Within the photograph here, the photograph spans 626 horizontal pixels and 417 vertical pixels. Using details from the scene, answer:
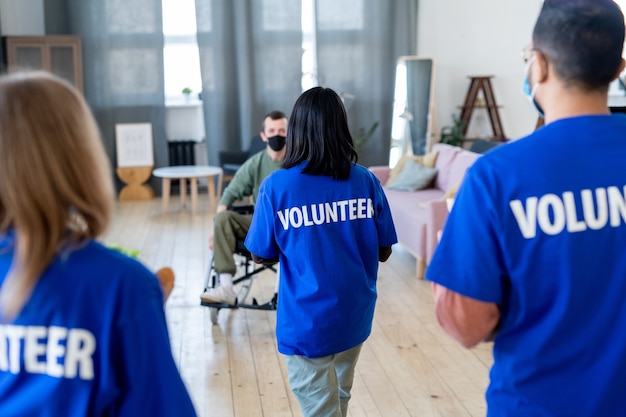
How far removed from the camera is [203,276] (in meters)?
5.36

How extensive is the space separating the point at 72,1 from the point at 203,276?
4379mm

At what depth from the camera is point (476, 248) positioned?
1204 millimetres

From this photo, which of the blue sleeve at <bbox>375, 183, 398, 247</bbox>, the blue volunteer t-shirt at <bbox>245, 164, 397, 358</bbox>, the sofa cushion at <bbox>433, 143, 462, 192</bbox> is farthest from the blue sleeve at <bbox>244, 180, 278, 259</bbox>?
the sofa cushion at <bbox>433, 143, 462, 192</bbox>

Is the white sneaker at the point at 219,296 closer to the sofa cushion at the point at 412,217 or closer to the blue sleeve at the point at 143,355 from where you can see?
the sofa cushion at the point at 412,217

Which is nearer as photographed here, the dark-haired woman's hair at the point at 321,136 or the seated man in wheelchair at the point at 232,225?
the dark-haired woman's hair at the point at 321,136

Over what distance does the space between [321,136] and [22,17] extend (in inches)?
278

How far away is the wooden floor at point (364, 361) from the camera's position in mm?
3232

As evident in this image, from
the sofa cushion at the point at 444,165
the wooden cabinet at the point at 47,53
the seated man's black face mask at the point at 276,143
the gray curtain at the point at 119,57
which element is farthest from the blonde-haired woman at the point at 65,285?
the gray curtain at the point at 119,57

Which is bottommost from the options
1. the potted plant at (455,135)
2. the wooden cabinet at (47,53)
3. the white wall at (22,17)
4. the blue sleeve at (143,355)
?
the potted plant at (455,135)

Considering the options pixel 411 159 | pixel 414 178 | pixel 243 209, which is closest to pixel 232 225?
pixel 243 209

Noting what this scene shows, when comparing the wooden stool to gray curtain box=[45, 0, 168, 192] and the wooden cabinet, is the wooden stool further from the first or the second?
the wooden cabinet

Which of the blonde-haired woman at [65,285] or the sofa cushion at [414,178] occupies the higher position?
the blonde-haired woman at [65,285]

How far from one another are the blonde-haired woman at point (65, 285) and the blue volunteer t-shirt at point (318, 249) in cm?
114

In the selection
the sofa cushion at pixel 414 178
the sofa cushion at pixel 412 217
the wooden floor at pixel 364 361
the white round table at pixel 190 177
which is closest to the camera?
the wooden floor at pixel 364 361
